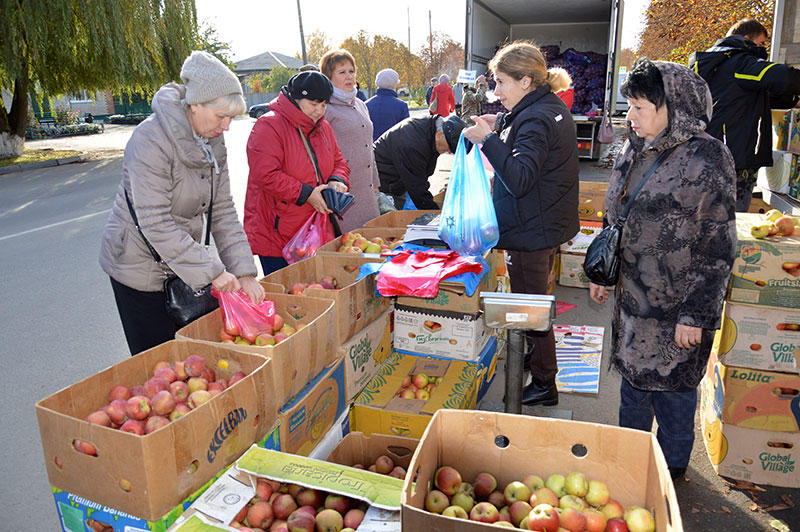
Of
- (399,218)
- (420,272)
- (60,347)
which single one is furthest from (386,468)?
(60,347)

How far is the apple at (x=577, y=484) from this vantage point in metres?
1.80

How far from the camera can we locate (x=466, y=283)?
3.08 meters

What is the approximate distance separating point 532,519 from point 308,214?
8.91 feet

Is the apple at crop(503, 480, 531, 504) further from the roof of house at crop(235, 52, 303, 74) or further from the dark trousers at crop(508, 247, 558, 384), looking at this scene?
the roof of house at crop(235, 52, 303, 74)

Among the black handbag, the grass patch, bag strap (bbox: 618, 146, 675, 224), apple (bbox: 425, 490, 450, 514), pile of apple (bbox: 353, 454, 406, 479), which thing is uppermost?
bag strap (bbox: 618, 146, 675, 224)

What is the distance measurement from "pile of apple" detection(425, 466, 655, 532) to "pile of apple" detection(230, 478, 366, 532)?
0.32 metres

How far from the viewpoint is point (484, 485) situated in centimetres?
186

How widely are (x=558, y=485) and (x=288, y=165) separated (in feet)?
8.82

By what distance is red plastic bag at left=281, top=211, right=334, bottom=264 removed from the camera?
383 centimetres

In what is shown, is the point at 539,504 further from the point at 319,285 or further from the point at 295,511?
the point at 319,285

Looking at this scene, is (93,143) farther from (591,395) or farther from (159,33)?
(591,395)

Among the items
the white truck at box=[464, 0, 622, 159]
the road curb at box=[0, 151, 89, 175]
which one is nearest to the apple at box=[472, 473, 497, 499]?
the white truck at box=[464, 0, 622, 159]

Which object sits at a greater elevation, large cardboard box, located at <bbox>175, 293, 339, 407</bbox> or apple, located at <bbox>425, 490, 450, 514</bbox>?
large cardboard box, located at <bbox>175, 293, 339, 407</bbox>

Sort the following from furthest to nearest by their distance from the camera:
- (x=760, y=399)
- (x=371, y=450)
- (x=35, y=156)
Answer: (x=35, y=156) < (x=760, y=399) < (x=371, y=450)
